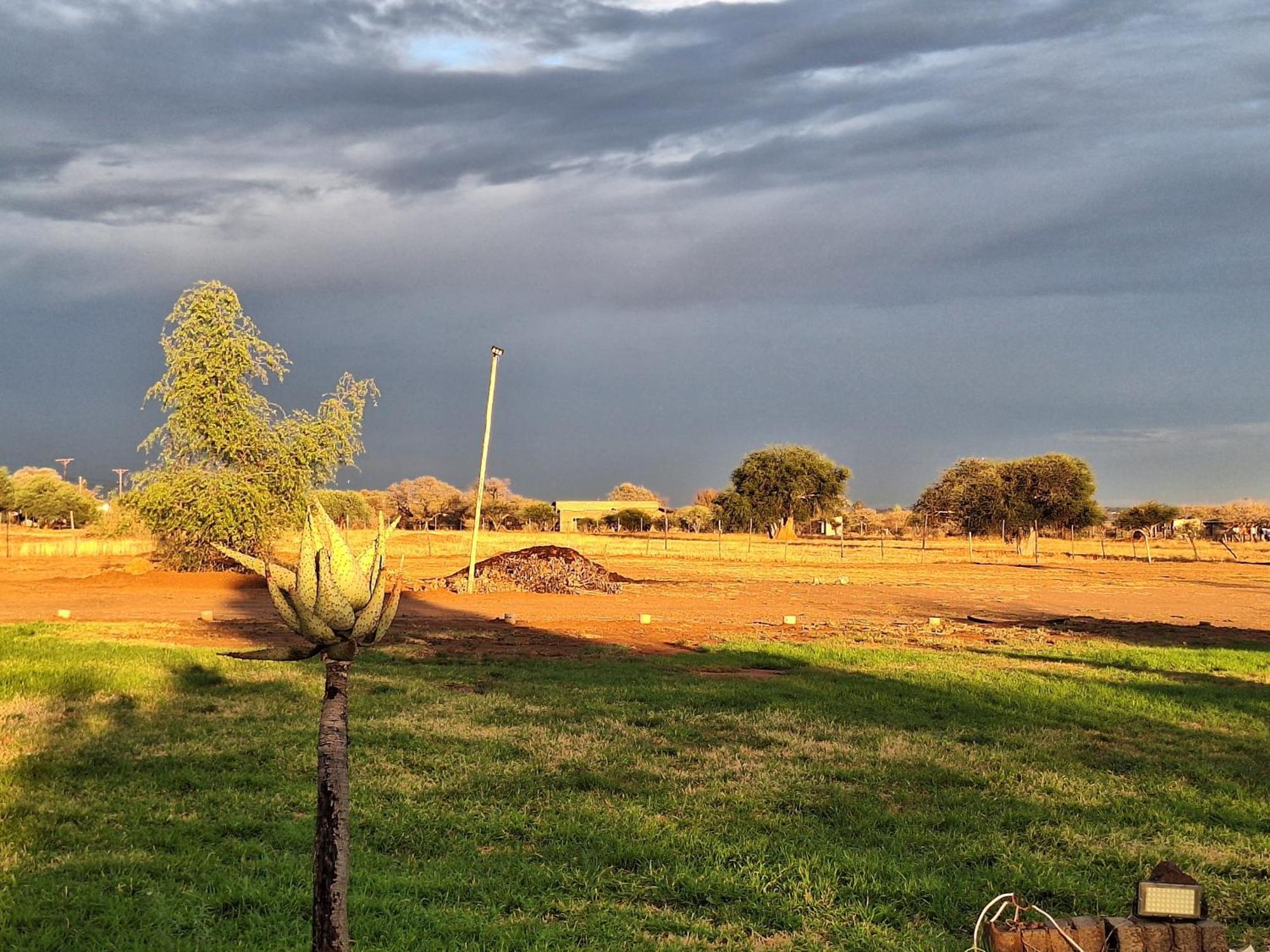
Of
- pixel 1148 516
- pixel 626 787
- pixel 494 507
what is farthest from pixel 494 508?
pixel 626 787

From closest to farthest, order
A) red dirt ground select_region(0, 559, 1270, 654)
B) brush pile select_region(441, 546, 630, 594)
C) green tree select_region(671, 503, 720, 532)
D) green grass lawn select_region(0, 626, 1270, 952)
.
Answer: green grass lawn select_region(0, 626, 1270, 952)
red dirt ground select_region(0, 559, 1270, 654)
brush pile select_region(441, 546, 630, 594)
green tree select_region(671, 503, 720, 532)

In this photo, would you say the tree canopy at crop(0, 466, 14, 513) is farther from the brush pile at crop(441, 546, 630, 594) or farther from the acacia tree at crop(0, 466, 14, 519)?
the brush pile at crop(441, 546, 630, 594)

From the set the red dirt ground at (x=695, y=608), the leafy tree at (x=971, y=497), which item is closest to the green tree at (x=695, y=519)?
the leafy tree at (x=971, y=497)

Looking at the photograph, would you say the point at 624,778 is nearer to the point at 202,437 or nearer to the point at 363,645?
the point at 363,645

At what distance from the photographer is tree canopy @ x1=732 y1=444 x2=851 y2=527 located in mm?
79250

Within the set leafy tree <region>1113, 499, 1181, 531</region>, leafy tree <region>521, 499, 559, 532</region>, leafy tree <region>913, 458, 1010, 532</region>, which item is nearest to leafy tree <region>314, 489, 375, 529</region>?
leafy tree <region>521, 499, 559, 532</region>

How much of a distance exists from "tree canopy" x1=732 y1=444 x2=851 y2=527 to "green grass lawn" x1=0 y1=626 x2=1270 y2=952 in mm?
66745

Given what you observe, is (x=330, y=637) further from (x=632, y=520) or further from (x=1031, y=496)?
(x=632, y=520)

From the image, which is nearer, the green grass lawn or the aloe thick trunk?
the aloe thick trunk

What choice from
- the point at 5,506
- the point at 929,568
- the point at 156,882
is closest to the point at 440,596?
the point at 156,882

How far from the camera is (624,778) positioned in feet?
25.3

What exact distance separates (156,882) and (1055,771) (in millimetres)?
6601

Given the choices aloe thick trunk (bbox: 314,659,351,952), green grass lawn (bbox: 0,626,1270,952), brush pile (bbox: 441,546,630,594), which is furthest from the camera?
brush pile (bbox: 441,546,630,594)

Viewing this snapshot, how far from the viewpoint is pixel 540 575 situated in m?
28.1
